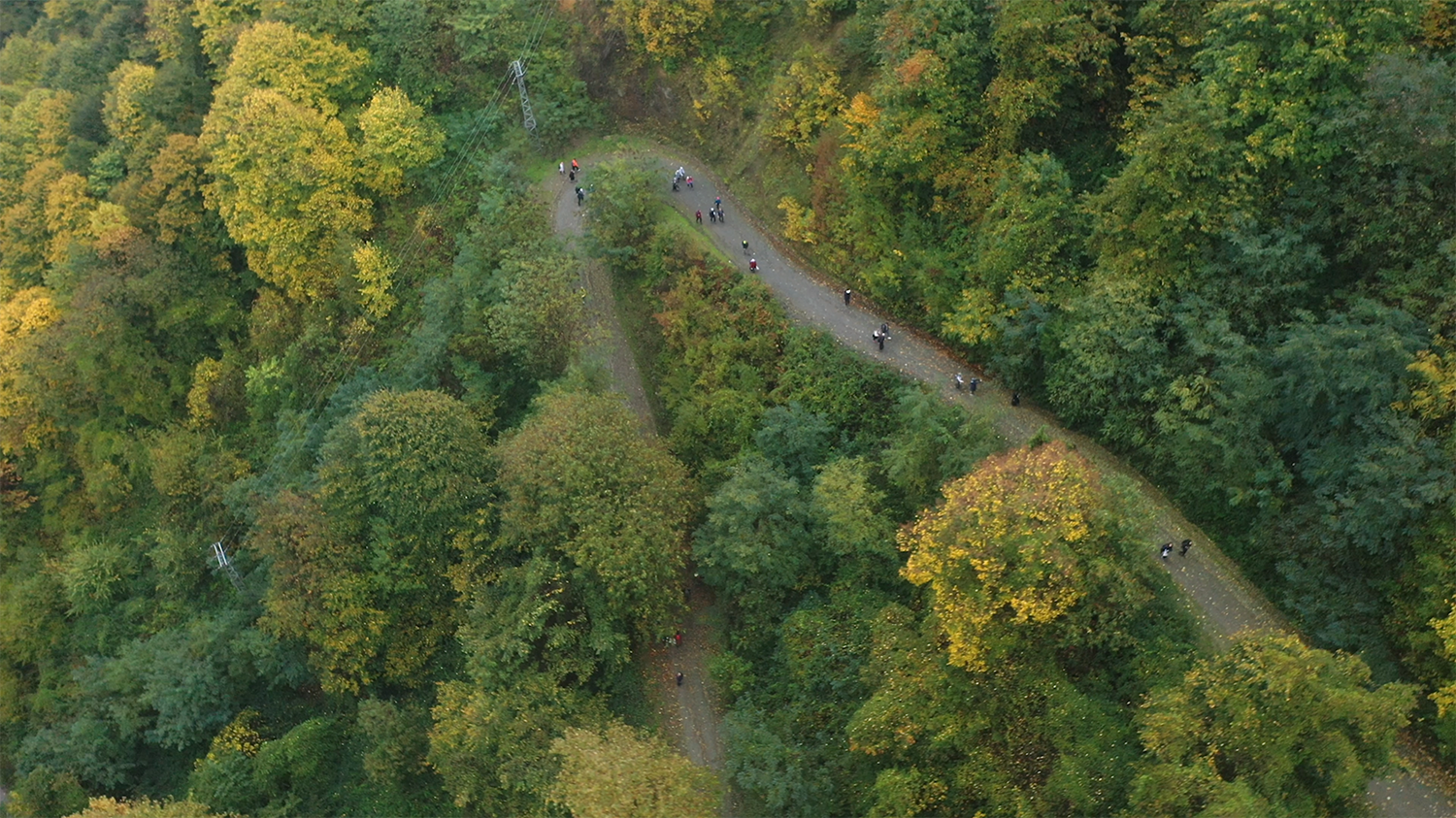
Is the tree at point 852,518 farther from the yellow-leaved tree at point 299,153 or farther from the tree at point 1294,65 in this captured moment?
the yellow-leaved tree at point 299,153

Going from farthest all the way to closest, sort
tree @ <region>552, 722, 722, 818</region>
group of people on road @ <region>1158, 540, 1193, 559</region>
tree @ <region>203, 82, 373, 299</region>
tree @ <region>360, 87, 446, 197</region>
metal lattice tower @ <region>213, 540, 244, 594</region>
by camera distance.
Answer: tree @ <region>360, 87, 446, 197</region> < tree @ <region>203, 82, 373, 299</region> < metal lattice tower @ <region>213, 540, 244, 594</region> < group of people on road @ <region>1158, 540, 1193, 559</region> < tree @ <region>552, 722, 722, 818</region>

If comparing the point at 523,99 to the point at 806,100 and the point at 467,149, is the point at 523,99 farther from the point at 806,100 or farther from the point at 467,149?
the point at 806,100

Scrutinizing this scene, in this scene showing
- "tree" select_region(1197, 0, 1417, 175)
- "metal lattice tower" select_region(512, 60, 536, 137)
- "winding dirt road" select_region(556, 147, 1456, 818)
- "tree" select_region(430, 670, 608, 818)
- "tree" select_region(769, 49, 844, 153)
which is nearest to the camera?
"winding dirt road" select_region(556, 147, 1456, 818)

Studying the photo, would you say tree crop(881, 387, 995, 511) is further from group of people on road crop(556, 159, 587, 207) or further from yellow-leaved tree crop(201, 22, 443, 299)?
yellow-leaved tree crop(201, 22, 443, 299)

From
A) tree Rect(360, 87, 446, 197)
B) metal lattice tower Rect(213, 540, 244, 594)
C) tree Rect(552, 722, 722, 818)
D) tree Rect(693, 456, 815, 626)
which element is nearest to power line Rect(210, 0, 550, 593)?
tree Rect(360, 87, 446, 197)

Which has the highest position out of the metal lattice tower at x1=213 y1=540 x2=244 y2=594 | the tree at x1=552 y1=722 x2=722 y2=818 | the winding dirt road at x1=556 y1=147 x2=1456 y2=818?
the winding dirt road at x1=556 y1=147 x2=1456 y2=818

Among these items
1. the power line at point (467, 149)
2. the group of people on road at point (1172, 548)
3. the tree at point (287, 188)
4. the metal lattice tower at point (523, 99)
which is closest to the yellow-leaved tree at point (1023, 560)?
the group of people on road at point (1172, 548)
